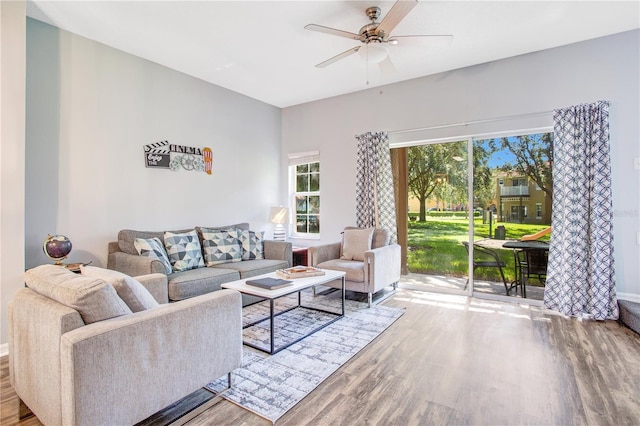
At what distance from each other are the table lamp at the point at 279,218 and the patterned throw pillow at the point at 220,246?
3.28 feet

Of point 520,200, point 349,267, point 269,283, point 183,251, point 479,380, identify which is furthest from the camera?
point 520,200

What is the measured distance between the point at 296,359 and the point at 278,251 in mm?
2096

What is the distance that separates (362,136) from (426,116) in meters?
0.95

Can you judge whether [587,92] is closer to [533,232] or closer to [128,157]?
[533,232]

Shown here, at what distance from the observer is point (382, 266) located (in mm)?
3918

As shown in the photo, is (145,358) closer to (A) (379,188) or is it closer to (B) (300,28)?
(B) (300,28)

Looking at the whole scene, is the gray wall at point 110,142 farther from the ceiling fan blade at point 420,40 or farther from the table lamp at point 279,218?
the ceiling fan blade at point 420,40

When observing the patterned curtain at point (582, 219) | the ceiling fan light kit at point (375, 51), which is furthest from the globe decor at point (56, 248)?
the patterned curtain at point (582, 219)

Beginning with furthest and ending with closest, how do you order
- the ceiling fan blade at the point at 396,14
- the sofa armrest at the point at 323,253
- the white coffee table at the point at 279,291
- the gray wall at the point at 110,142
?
1. the sofa armrest at the point at 323,253
2. the gray wall at the point at 110,142
3. the white coffee table at the point at 279,291
4. the ceiling fan blade at the point at 396,14

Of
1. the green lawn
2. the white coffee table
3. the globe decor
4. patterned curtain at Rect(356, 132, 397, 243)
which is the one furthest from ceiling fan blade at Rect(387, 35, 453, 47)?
the globe decor

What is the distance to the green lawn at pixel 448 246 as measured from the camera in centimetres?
416

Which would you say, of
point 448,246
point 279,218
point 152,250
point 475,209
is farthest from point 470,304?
point 152,250

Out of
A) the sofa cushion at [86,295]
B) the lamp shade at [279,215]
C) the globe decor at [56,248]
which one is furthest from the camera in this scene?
the lamp shade at [279,215]

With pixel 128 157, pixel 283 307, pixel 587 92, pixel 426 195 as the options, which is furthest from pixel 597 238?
pixel 128 157
